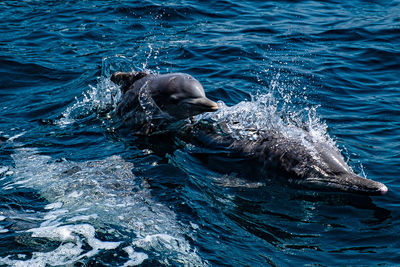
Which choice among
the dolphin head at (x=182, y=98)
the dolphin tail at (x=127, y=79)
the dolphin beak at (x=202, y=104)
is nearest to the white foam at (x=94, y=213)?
the dolphin head at (x=182, y=98)

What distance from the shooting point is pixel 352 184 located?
22.6 feet

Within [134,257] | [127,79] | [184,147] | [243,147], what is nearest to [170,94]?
[184,147]

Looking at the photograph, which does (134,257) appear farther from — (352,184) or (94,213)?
(352,184)

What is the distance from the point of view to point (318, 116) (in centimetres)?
1022

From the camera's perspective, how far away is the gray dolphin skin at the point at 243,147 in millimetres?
7086

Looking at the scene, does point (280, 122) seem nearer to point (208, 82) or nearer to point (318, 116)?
point (318, 116)

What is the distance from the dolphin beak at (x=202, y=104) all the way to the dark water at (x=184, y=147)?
0.51 m

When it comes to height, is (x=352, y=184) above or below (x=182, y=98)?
below

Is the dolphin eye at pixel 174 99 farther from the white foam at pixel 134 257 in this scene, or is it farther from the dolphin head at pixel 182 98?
the white foam at pixel 134 257

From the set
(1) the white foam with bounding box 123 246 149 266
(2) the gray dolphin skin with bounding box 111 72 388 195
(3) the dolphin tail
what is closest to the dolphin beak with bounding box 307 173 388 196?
(2) the gray dolphin skin with bounding box 111 72 388 195

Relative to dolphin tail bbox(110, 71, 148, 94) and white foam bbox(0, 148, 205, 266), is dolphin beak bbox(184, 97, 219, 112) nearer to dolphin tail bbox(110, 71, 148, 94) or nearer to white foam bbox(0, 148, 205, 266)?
white foam bbox(0, 148, 205, 266)

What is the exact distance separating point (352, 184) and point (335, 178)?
22 centimetres

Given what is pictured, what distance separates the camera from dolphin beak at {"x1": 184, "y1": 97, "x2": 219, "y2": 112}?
27.3ft

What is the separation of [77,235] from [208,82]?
21.1 feet
